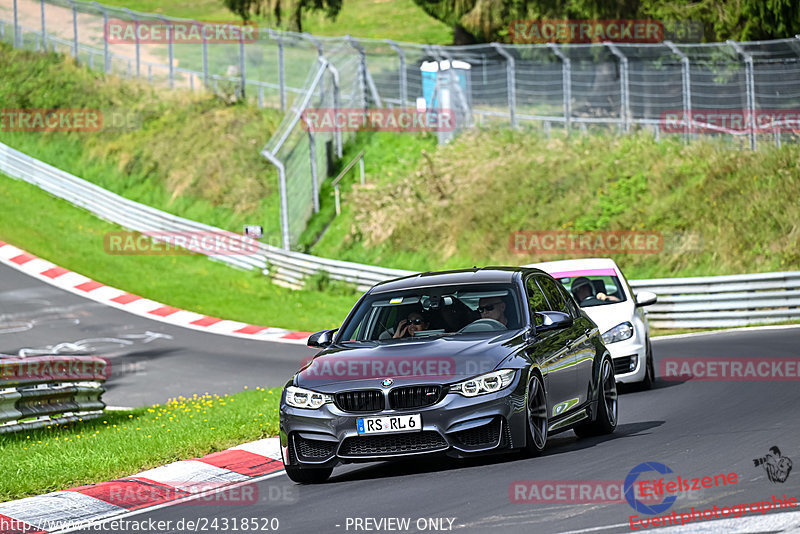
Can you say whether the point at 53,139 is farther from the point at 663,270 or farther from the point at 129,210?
the point at 663,270

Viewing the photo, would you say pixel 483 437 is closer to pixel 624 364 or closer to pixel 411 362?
pixel 411 362

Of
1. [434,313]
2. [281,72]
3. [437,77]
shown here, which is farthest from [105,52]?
[434,313]

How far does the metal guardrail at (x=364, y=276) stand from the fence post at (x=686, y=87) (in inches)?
266

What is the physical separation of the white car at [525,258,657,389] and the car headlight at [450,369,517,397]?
204 inches

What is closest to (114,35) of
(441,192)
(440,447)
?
(441,192)

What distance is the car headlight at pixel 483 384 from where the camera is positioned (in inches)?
358

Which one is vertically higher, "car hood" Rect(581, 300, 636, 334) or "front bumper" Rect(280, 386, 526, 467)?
"front bumper" Rect(280, 386, 526, 467)

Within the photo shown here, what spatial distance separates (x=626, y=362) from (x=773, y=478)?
6822mm

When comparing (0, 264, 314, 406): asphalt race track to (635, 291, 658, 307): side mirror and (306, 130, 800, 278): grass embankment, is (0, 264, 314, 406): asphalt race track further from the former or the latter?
(306, 130, 800, 278): grass embankment

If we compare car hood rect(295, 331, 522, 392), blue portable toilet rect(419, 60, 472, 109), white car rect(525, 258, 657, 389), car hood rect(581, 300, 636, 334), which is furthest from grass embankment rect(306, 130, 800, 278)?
car hood rect(295, 331, 522, 392)

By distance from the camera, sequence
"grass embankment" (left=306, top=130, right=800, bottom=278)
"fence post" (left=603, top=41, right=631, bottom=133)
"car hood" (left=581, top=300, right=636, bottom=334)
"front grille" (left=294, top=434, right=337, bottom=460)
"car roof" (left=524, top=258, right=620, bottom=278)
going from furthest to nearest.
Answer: "fence post" (left=603, top=41, right=631, bottom=133) → "grass embankment" (left=306, top=130, right=800, bottom=278) → "car roof" (left=524, top=258, right=620, bottom=278) → "car hood" (left=581, top=300, right=636, bottom=334) → "front grille" (left=294, top=434, right=337, bottom=460)

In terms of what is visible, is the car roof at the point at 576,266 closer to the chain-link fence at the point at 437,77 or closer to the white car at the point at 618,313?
the white car at the point at 618,313

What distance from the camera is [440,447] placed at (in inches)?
357

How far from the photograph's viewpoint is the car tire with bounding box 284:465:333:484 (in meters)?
9.63
